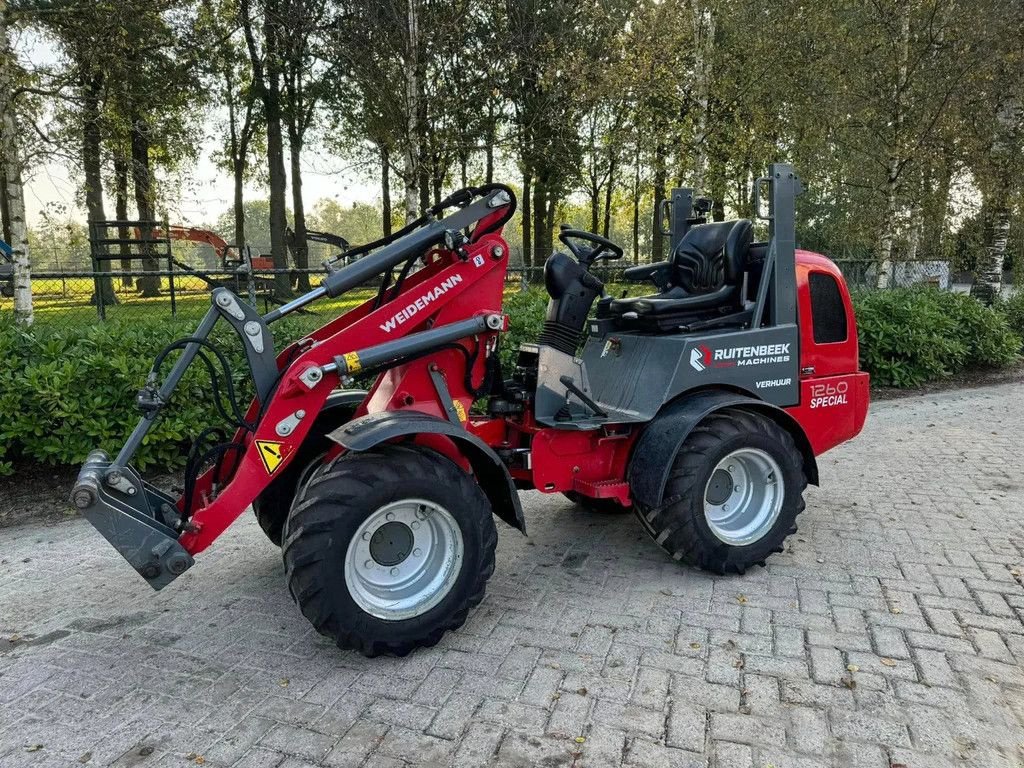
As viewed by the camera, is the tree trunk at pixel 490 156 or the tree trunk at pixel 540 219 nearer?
the tree trunk at pixel 490 156

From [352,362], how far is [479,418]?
3.57 feet

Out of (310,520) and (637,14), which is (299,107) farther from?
(310,520)

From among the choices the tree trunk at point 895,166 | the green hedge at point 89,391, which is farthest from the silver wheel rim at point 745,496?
the tree trunk at point 895,166

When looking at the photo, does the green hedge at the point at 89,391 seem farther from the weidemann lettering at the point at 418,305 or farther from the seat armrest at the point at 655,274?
the weidemann lettering at the point at 418,305

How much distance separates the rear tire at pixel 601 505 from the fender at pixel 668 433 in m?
1.03

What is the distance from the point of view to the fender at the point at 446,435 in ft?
10.1

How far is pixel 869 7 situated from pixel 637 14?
11.6ft

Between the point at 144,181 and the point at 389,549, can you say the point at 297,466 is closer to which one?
the point at 389,549

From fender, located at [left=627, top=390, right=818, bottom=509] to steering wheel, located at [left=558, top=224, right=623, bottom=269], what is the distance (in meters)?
0.92

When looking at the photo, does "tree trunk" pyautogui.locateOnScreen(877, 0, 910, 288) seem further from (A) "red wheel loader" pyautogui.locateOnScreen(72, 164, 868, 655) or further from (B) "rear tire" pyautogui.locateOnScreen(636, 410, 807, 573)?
(B) "rear tire" pyautogui.locateOnScreen(636, 410, 807, 573)

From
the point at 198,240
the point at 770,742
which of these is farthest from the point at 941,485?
the point at 198,240

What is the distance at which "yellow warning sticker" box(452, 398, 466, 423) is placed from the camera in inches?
142

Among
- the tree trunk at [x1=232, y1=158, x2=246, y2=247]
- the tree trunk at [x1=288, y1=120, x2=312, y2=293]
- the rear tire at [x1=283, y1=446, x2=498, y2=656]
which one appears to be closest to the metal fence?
the rear tire at [x1=283, y1=446, x2=498, y2=656]

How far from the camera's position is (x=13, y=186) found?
7.62 metres
